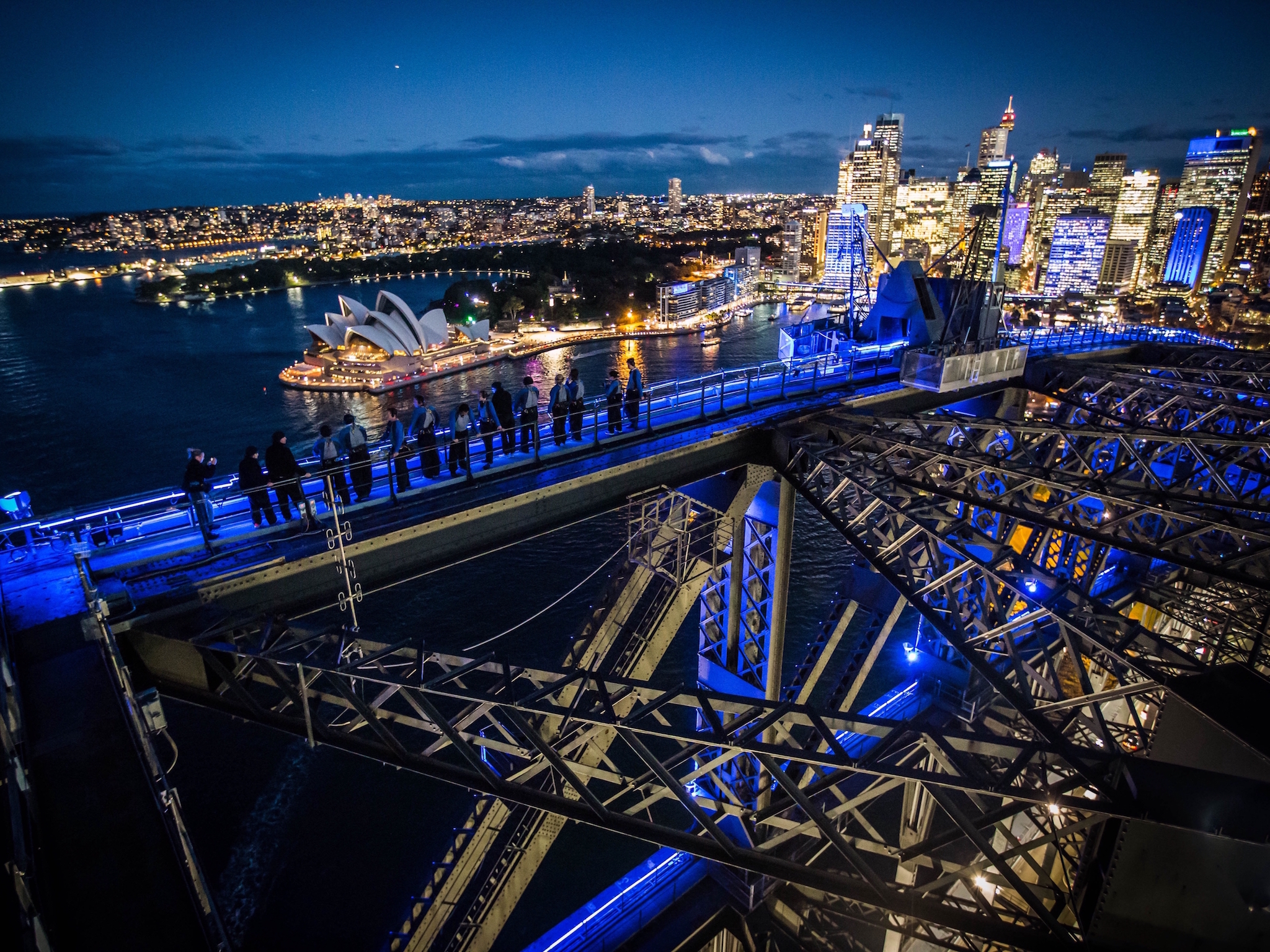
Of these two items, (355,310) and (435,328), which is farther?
(435,328)

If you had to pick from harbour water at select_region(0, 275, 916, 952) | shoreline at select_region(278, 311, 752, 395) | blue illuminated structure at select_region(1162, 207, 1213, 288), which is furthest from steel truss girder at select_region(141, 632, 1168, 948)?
blue illuminated structure at select_region(1162, 207, 1213, 288)

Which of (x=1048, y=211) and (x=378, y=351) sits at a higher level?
(x=1048, y=211)

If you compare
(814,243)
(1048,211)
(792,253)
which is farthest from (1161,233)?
(792,253)

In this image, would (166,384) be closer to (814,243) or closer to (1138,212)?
(814,243)

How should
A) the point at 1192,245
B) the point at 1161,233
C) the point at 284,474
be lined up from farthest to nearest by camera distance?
the point at 1161,233
the point at 1192,245
the point at 284,474

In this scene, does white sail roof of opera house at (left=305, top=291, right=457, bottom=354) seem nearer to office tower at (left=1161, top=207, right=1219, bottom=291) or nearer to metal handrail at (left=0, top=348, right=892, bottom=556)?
metal handrail at (left=0, top=348, right=892, bottom=556)

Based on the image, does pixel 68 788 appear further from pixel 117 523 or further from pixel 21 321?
pixel 21 321

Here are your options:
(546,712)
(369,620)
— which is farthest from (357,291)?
(546,712)
